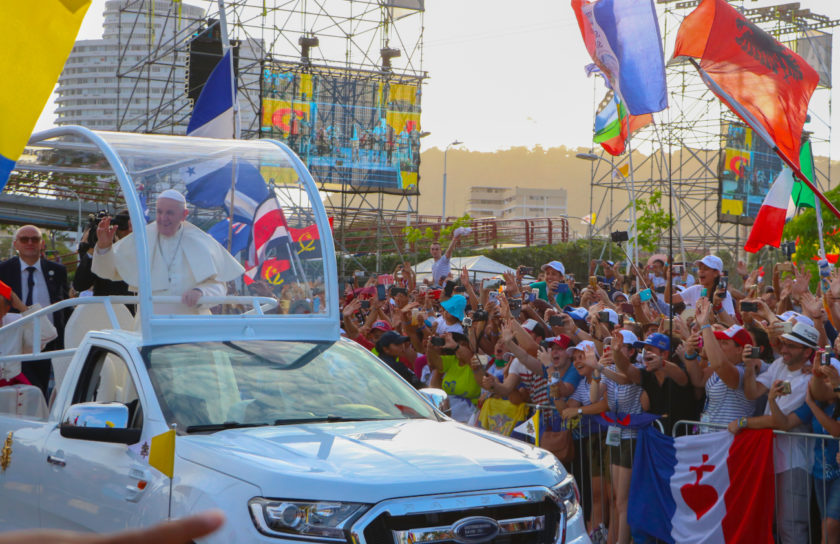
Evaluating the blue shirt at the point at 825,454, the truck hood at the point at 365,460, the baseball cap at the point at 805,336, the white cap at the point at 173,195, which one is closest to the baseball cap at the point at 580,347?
the baseball cap at the point at 805,336

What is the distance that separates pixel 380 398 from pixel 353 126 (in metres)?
30.9

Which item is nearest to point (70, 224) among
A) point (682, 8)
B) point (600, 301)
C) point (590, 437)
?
point (600, 301)

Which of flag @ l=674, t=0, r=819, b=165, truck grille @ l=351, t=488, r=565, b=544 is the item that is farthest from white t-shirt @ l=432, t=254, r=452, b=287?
truck grille @ l=351, t=488, r=565, b=544

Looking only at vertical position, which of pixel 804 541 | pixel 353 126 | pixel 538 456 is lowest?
pixel 804 541

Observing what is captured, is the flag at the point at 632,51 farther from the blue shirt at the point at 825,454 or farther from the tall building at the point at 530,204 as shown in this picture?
the tall building at the point at 530,204

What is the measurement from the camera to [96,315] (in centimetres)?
681

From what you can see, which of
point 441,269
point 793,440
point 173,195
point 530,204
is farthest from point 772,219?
point 530,204

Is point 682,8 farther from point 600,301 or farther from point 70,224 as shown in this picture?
point 600,301

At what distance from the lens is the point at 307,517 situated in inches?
155

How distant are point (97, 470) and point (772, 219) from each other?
9.38 m

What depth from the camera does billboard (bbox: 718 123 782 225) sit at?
132 feet

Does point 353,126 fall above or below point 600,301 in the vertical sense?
above

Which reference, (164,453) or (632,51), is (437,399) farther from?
(632,51)

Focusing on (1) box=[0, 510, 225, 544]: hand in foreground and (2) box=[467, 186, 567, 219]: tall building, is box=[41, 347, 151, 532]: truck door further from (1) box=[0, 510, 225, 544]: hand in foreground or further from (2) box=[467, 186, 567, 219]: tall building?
(2) box=[467, 186, 567, 219]: tall building
